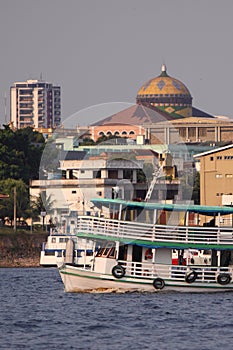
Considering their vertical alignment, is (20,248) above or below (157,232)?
below

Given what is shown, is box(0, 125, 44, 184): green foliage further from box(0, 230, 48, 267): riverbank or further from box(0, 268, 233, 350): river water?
box(0, 268, 233, 350): river water

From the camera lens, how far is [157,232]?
236 feet

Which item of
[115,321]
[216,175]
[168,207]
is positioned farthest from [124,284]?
[216,175]

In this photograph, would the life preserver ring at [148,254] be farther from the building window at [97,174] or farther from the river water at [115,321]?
the building window at [97,174]

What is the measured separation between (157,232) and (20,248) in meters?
56.2

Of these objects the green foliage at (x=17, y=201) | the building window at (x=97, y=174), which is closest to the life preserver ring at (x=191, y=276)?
the green foliage at (x=17, y=201)

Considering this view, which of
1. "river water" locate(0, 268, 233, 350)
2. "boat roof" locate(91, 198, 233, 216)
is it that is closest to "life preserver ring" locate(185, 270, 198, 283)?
"river water" locate(0, 268, 233, 350)

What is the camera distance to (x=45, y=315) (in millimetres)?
63625

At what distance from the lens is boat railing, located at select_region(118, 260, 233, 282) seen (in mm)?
72562

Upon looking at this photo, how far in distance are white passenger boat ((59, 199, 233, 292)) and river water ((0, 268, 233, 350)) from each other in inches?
35.1

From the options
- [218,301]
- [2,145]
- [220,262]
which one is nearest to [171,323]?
[218,301]

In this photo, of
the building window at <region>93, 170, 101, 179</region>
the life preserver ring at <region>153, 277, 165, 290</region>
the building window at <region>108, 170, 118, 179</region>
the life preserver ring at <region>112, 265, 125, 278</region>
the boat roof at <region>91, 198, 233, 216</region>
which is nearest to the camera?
the life preserver ring at <region>112, 265, 125, 278</region>

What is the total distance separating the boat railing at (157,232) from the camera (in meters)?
71.9

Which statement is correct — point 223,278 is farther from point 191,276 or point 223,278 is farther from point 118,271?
point 118,271
